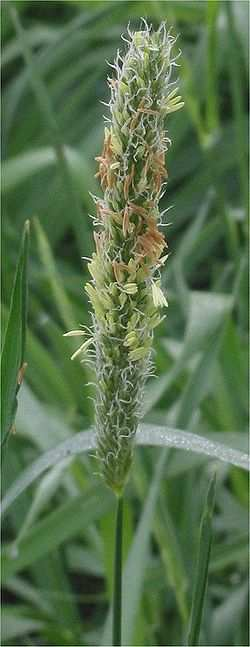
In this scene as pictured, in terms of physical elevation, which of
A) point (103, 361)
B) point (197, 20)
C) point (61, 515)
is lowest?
point (103, 361)

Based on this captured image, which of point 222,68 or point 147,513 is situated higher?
point 222,68

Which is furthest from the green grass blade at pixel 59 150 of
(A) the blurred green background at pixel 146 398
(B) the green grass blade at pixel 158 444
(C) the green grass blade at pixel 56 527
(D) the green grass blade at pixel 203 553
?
(D) the green grass blade at pixel 203 553

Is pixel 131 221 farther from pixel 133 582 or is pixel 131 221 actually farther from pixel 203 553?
pixel 133 582

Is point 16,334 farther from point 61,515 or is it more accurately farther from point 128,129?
point 61,515

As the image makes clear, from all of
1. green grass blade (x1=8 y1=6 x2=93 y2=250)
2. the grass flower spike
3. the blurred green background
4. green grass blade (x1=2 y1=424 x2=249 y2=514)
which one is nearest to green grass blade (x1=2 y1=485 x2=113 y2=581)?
the blurred green background

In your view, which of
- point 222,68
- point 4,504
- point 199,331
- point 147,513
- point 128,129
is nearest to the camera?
point 128,129

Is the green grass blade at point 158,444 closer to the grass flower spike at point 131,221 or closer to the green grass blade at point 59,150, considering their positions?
the grass flower spike at point 131,221

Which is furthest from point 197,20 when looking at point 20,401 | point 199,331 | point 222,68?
point 20,401
